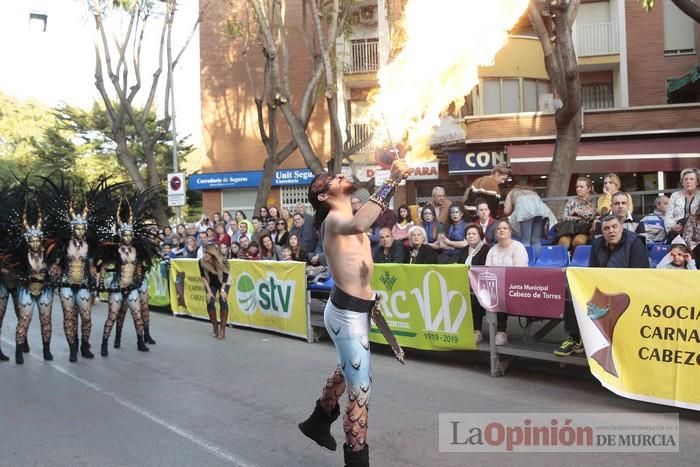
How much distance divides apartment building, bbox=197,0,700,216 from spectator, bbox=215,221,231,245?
5.37 meters

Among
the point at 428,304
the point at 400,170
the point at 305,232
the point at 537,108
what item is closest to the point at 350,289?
the point at 400,170

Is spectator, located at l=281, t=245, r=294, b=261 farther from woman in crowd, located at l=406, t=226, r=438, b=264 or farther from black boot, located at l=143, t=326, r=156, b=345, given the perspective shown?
woman in crowd, located at l=406, t=226, r=438, b=264

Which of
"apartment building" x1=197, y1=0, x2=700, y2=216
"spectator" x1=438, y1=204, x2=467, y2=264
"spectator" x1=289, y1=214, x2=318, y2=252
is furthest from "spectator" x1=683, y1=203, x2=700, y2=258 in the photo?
"apartment building" x1=197, y1=0, x2=700, y2=216

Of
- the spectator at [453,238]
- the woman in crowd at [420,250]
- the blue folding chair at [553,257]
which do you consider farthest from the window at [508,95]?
the woman in crowd at [420,250]

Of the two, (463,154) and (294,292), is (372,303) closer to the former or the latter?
(294,292)

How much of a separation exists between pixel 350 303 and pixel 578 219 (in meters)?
5.67

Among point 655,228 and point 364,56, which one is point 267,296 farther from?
point 364,56

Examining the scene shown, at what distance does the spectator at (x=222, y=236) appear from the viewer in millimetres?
14180

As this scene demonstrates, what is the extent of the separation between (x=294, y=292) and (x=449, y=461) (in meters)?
6.04

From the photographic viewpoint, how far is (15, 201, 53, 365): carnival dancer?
28.9 feet

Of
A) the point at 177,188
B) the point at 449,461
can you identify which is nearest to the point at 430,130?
the point at 449,461

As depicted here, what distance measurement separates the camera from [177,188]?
17.4 meters

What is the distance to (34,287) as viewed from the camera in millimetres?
8898

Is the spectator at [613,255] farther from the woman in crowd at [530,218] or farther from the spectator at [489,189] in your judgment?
the spectator at [489,189]
